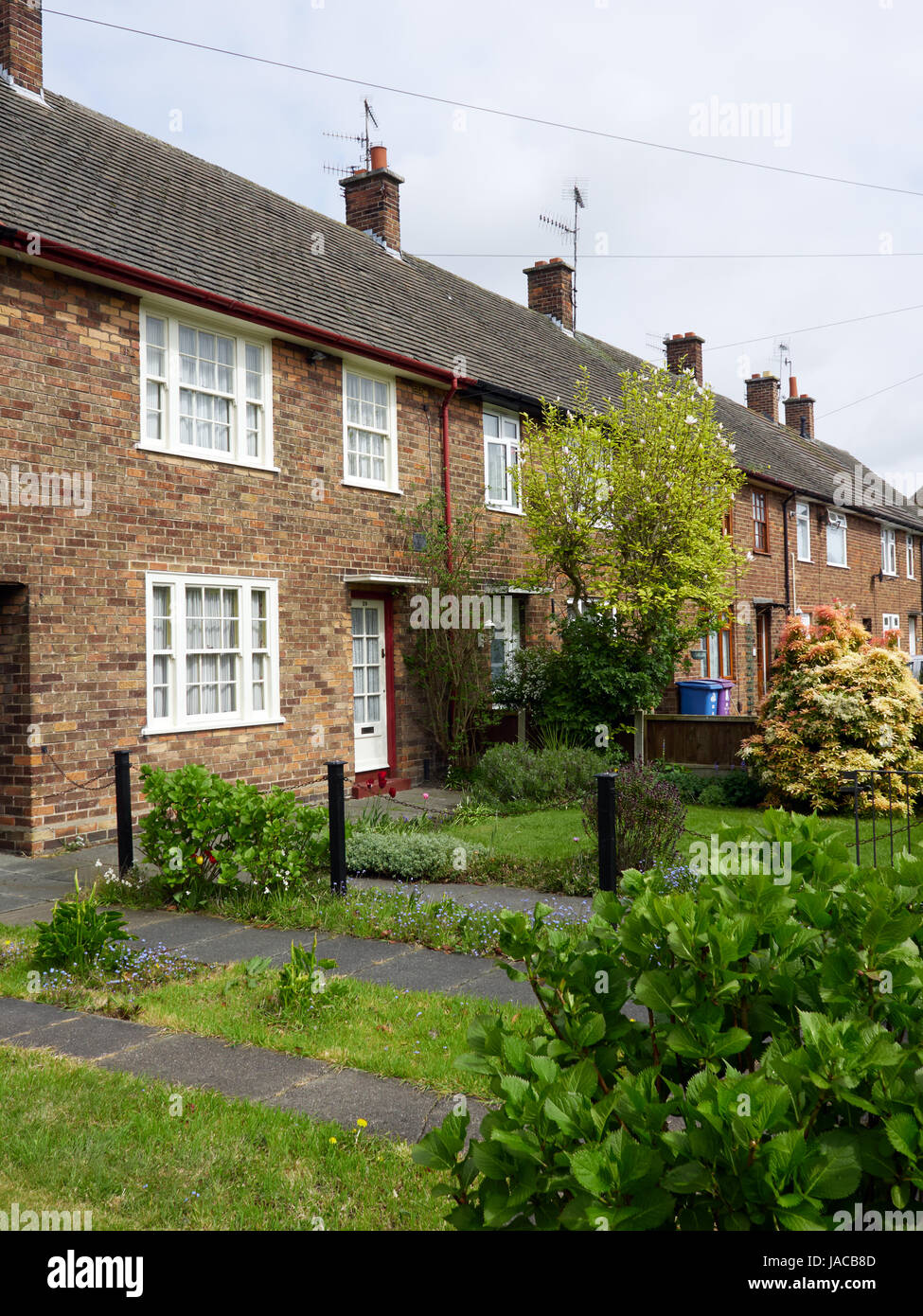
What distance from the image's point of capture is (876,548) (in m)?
33.8

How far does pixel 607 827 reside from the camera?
7.15 m

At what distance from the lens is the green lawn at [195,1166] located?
3.29m

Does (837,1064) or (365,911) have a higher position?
(837,1064)

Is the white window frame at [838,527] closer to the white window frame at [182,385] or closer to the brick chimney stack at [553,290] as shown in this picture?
the brick chimney stack at [553,290]

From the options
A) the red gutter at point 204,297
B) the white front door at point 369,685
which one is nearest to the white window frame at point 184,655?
the white front door at point 369,685

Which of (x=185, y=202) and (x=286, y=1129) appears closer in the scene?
(x=286, y=1129)

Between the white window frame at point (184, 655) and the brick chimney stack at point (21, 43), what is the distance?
711 centimetres

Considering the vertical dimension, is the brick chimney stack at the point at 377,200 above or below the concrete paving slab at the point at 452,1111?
above

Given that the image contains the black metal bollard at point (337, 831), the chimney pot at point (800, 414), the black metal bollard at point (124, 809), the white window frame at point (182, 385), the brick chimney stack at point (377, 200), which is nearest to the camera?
the black metal bollard at point (337, 831)

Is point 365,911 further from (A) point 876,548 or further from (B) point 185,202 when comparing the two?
(A) point 876,548
